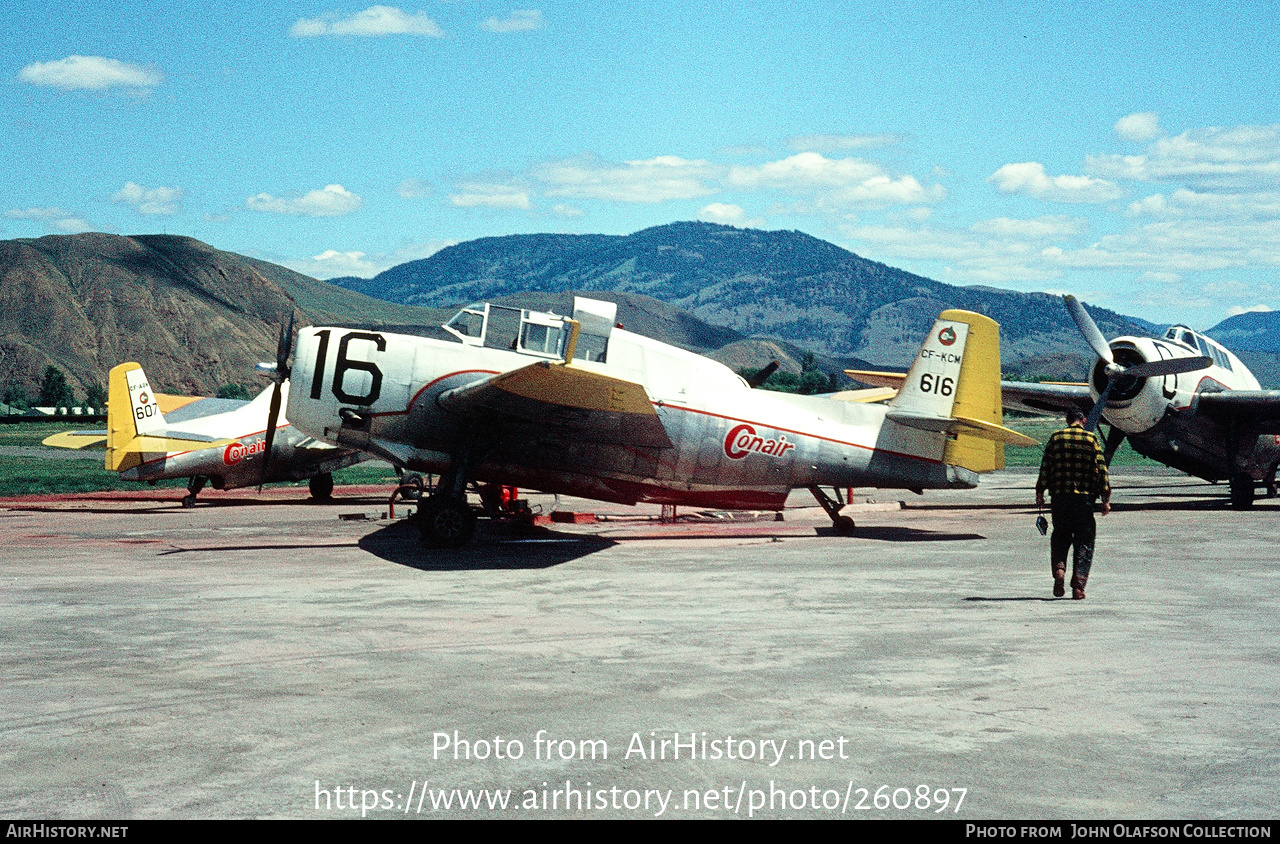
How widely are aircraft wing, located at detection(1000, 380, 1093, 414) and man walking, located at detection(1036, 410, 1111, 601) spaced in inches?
595

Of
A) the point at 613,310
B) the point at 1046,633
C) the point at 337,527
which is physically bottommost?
the point at 337,527

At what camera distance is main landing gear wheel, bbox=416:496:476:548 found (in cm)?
1627

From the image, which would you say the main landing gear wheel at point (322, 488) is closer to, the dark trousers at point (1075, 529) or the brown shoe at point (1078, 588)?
→ the dark trousers at point (1075, 529)

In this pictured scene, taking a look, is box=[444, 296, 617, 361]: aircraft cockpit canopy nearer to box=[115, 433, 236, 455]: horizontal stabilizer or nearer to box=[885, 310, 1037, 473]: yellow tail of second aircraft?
box=[885, 310, 1037, 473]: yellow tail of second aircraft

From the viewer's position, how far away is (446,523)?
16.3 meters

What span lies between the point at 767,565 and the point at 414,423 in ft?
19.2

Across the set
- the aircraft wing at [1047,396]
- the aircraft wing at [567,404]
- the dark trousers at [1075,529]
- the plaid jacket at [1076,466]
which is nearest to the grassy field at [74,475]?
the aircraft wing at [567,404]

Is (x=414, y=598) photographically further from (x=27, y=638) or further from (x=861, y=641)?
(x=861, y=641)

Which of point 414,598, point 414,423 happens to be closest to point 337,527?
point 414,423

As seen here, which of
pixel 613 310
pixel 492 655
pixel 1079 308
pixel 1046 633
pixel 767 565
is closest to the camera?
pixel 492 655

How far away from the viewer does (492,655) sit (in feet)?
29.0

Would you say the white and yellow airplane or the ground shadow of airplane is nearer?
the ground shadow of airplane

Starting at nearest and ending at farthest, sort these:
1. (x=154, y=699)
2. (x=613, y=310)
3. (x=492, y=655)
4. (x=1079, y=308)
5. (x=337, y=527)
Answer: (x=154, y=699) → (x=492, y=655) → (x=613, y=310) → (x=337, y=527) → (x=1079, y=308)

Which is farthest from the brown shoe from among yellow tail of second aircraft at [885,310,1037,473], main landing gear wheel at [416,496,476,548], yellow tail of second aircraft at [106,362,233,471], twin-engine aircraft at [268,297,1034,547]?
yellow tail of second aircraft at [106,362,233,471]
